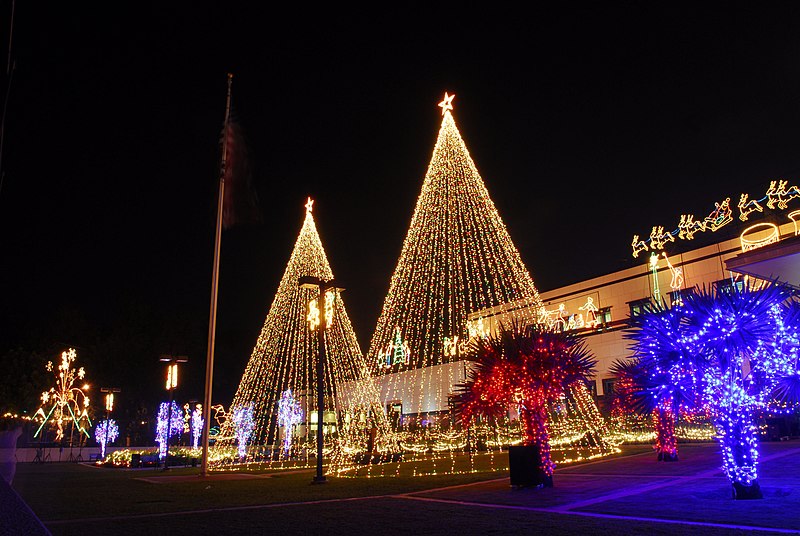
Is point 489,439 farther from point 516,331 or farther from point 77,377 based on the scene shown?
point 77,377

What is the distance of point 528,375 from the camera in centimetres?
1482

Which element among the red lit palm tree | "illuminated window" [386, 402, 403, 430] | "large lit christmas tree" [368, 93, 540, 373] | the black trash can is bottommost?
the black trash can

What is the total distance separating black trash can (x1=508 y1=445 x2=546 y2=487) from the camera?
14141 millimetres

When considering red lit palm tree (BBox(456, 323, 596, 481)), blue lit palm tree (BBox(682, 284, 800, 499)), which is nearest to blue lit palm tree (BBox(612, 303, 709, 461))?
blue lit palm tree (BBox(682, 284, 800, 499))

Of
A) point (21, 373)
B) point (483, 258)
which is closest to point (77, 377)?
point (21, 373)

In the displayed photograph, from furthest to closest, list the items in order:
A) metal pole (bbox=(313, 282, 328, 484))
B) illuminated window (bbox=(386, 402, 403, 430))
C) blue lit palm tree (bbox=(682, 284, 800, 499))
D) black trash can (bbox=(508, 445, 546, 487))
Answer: illuminated window (bbox=(386, 402, 403, 430)), metal pole (bbox=(313, 282, 328, 484)), black trash can (bbox=(508, 445, 546, 487)), blue lit palm tree (bbox=(682, 284, 800, 499))

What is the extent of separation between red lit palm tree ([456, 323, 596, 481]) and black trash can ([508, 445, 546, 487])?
7.8 inches

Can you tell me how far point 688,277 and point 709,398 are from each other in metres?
30.2

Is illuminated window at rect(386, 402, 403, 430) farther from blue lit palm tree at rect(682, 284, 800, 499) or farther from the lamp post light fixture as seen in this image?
blue lit palm tree at rect(682, 284, 800, 499)

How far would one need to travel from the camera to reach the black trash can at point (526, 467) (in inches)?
557

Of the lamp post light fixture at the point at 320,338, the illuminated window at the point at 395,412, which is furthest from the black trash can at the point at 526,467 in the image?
the illuminated window at the point at 395,412

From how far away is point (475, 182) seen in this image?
1891 centimetres

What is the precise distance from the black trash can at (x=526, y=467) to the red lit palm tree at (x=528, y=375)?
198mm

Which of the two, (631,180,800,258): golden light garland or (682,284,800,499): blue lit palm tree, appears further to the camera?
(631,180,800,258): golden light garland
